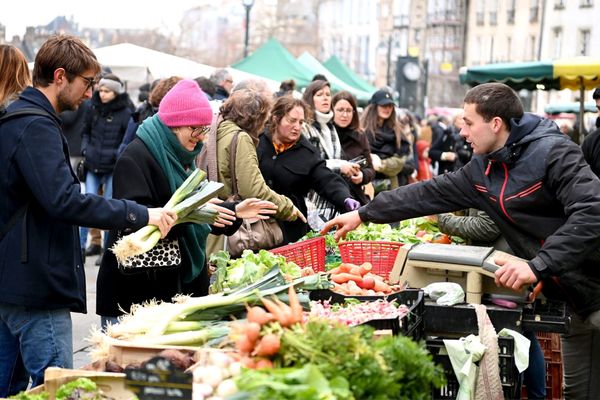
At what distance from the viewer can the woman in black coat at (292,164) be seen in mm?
7793

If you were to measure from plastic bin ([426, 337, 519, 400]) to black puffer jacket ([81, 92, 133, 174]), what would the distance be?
7.46 metres

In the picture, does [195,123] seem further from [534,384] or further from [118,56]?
[118,56]

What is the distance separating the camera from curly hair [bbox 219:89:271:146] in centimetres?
721

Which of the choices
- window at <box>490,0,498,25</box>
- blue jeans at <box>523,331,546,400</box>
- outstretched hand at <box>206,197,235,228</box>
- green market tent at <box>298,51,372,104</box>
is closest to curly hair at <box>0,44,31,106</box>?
outstretched hand at <box>206,197,235,228</box>

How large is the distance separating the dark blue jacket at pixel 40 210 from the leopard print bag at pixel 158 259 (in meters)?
0.64

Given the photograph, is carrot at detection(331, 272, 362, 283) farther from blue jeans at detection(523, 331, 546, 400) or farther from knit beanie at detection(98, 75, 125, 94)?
knit beanie at detection(98, 75, 125, 94)

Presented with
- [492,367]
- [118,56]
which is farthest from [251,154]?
[118,56]

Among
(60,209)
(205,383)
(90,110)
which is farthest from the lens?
(90,110)

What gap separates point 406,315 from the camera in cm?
472

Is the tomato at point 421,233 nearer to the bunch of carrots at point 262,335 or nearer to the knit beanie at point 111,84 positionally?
the bunch of carrots at point 262,335

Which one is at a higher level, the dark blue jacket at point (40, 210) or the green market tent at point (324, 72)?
the dark blue jacket at point (40, 210)

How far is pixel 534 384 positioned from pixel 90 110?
7.25 m

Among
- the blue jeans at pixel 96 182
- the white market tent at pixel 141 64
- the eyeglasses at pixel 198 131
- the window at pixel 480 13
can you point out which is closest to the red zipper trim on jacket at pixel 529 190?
the eyeglasses at pixel 198 131

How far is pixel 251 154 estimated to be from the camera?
279 inches
